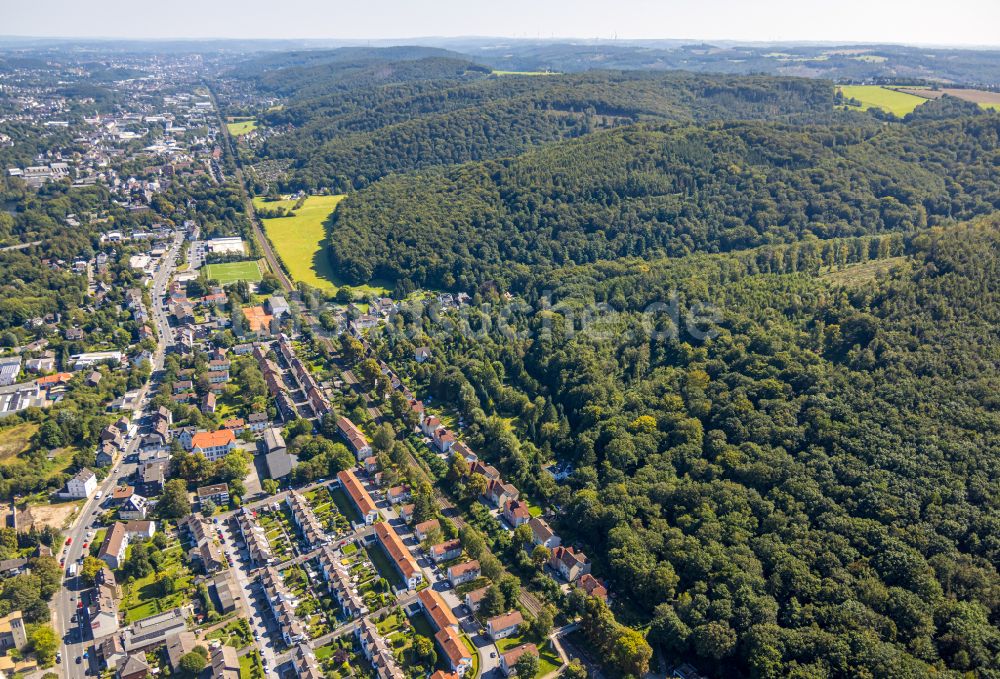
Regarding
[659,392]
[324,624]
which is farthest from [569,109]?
[324,624]

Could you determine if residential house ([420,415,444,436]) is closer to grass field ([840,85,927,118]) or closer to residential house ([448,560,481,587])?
residential house ([448,560,481,587])

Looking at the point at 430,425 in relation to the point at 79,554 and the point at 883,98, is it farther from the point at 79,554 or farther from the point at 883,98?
the point at 883,98

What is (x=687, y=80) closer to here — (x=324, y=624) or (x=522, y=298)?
(x=522, y=298)

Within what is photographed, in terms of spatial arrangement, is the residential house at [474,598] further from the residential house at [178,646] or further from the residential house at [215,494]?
the residential house at [215,494]

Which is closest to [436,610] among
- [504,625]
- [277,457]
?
[504,625]

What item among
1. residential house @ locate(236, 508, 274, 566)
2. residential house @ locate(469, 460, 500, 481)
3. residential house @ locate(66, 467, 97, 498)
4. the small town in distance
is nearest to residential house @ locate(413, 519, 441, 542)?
the small town in distance

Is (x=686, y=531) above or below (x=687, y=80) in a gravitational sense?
below
